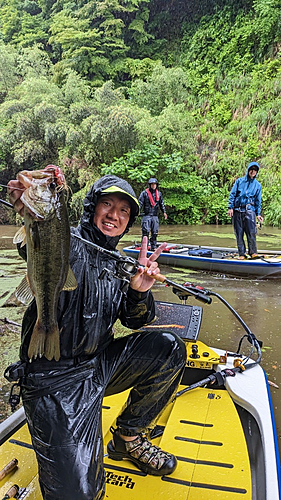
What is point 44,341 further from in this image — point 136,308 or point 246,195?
point 246,195

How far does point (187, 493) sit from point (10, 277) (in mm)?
6261

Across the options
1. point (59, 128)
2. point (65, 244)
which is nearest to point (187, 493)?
point (65, 244)

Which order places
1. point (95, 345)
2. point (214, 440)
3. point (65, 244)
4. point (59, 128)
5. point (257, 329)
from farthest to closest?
point (59, 128) < point (257, 329) < point (214, 440) < point (95, 345) < point (65, 244)

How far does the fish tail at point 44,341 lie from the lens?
154 centimetres

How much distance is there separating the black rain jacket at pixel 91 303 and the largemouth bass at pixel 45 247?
21 centimetres

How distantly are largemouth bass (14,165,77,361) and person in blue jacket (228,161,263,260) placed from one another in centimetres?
687

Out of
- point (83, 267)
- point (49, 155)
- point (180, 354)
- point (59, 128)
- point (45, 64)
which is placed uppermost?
point (45, 64)

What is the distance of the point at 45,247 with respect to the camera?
136 cm

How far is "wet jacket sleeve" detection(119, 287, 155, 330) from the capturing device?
2.02 metres

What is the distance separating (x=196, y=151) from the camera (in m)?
19.6

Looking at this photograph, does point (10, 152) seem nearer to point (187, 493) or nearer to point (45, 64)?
point (45, 64)

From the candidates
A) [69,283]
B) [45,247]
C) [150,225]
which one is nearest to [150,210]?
[150,225]

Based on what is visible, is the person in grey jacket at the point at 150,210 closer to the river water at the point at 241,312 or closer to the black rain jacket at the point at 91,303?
the river water at the point at 241,312

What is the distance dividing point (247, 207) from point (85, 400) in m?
6.88
